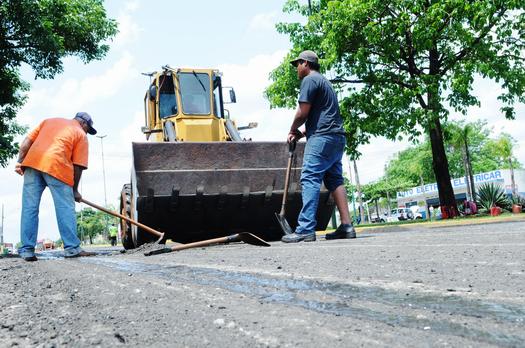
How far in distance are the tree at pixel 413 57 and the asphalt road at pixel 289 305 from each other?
1285 centimetres

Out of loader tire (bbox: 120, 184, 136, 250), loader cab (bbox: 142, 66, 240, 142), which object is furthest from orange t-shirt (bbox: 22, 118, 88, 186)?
loader tire (bbox: 120, 184, 136, 250)

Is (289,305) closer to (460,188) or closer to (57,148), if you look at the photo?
(57,148)

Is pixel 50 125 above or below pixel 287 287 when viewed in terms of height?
above

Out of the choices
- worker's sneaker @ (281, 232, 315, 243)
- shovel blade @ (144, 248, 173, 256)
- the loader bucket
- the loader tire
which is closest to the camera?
shovel blade @ (144, 248, 173, 256)

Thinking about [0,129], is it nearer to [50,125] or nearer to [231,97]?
[231,97]

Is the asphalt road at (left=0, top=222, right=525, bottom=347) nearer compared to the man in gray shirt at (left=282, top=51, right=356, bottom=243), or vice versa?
the asphalt road at (left=0, top=222, right=525, bottom=347)

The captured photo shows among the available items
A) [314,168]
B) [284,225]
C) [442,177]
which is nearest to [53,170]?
[284,225]

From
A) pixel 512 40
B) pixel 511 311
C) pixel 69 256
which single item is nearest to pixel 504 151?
pixel 512 40

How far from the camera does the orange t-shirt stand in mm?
5762

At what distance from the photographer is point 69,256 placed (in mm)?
6020

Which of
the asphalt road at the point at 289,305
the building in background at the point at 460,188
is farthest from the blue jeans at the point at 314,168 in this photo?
the building in background at the point at 460,188

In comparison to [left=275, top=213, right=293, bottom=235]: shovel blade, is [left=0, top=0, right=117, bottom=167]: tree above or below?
above

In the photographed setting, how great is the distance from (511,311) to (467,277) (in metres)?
0.76

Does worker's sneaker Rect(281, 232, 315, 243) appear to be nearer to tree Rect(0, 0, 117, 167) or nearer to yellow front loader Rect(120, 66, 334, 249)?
yellow front loader Rect(120, 66, 334, 249)
